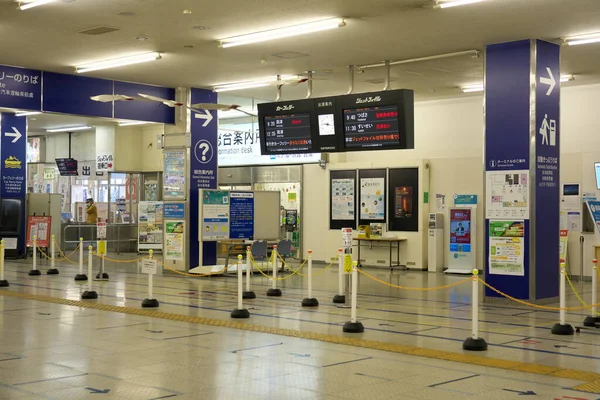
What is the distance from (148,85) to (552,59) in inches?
332

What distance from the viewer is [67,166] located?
26.7m

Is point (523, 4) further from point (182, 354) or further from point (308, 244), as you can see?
point (308, 244)

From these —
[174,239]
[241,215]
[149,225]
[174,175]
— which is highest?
[174,175]

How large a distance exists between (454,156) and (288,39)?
762cm

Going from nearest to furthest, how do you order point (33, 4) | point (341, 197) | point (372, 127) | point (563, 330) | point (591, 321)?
point (563, 330) < point (591, 321) < point (33, 4) < point (372, 127) < point (341, 197)

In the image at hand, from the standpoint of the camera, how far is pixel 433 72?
14.8m

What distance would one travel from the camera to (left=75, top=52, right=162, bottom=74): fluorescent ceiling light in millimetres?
13508

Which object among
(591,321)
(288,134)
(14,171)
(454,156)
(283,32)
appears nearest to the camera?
(591,321)

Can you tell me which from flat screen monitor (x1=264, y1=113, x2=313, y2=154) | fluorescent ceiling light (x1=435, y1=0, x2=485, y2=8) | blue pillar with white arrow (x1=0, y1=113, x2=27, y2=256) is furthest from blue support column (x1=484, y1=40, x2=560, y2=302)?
blue pillar with white arrow (x1=0, y1=113, x2=27, y2=256)

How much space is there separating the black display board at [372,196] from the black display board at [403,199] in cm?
18

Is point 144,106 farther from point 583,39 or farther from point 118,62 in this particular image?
point 583,39

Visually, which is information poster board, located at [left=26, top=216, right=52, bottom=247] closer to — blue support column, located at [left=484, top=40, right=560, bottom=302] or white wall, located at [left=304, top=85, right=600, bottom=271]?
white wall, located at [left=304, top=85, right=600, bottom=271]

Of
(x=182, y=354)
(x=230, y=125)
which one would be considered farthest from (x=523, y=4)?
(x=230, y=125)

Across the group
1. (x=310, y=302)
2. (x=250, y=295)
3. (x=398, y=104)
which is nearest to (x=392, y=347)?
(x=310, y=302)
